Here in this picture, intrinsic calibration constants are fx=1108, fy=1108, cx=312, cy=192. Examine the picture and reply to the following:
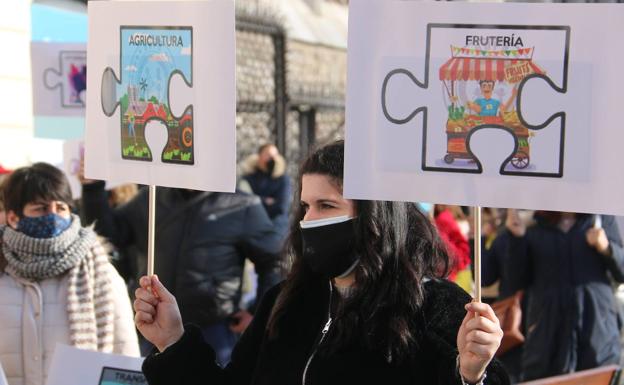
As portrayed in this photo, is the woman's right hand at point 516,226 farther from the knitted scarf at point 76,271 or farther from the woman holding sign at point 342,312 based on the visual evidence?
the woman holding sign at point 342,312

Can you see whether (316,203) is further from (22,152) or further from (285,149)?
(285,149)

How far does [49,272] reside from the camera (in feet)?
13.1

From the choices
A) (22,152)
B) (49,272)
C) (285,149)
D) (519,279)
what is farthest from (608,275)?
(285,149)

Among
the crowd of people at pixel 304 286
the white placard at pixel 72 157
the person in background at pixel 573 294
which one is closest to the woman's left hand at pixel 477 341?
the crowd of people at pixel 304 286

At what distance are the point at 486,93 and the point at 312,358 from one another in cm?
79

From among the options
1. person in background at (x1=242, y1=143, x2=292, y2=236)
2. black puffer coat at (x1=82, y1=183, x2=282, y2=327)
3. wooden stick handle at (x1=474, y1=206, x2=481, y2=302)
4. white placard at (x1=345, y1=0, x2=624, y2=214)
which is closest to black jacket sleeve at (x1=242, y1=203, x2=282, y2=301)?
black puffer coat at (x1=82, y1=183, x2=282, y2=327)

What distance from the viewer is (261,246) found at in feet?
17.5

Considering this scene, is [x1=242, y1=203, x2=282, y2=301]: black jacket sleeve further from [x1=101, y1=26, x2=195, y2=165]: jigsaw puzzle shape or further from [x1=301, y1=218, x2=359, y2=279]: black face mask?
[x1=301, y1=218, x2=359, y2=279]: black face mask

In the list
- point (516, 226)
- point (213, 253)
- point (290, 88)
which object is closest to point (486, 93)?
point (213, 253)

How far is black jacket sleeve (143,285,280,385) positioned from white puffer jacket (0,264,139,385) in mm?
1067

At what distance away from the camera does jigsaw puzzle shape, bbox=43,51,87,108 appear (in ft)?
20.4

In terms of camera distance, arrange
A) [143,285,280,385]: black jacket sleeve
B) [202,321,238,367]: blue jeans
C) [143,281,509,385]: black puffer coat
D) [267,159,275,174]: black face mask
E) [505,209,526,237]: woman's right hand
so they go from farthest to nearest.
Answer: [267,159,275,174]: black face mask → [505,209,526,237]: woman's right hand → [202,321,238,367]: blue jeans → [143,285,280,385]: black jacket sleeve → [143,281,509,385]: black puffer coat

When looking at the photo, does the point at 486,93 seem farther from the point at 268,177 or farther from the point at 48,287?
the point at 268,177

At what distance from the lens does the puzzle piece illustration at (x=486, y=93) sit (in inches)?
99.3
